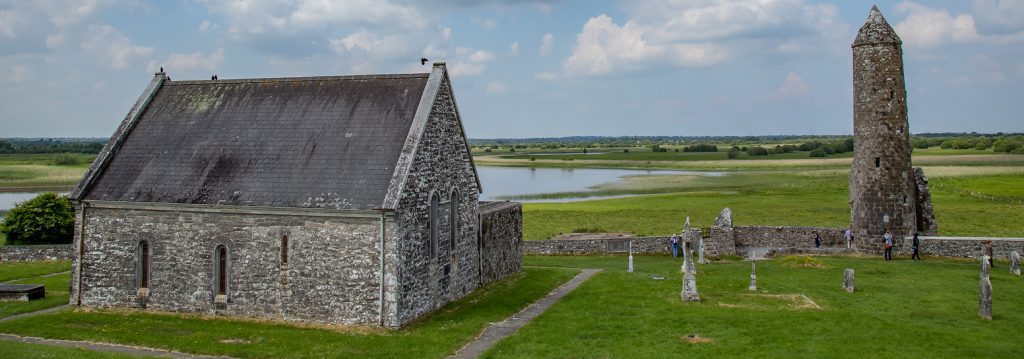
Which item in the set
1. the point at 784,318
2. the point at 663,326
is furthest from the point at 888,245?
the point at 663,326

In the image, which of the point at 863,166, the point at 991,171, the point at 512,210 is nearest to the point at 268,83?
the point at 512,210

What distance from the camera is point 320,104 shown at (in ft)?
81.6

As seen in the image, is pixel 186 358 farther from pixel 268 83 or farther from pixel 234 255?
pixel 268 83

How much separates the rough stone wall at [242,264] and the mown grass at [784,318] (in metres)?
5.15

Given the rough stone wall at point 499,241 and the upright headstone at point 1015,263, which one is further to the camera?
the upright headstone at point 1015,263

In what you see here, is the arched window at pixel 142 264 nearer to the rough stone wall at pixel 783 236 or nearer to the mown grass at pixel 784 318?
the mown grass at pixel 784 318

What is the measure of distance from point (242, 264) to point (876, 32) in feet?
98.3

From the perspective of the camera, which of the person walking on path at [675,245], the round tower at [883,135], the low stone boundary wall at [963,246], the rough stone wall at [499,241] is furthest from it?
the person walking on path at [675,245]

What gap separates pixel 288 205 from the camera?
71.2 feet

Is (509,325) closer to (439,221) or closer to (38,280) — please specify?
(439,221)

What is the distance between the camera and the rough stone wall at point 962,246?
1250 inches

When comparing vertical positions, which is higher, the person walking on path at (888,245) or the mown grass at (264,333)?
the person walking on path at (888,245)

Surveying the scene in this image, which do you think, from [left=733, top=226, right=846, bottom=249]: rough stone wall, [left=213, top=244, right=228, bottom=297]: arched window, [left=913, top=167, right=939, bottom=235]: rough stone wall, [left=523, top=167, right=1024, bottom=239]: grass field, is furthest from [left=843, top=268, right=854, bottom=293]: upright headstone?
[left=523, top=167, right=1024, bottom=239]: grass field

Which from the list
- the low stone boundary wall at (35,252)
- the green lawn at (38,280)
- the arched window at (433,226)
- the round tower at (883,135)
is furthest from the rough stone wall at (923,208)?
the low stone boundary wall at (35,252)
